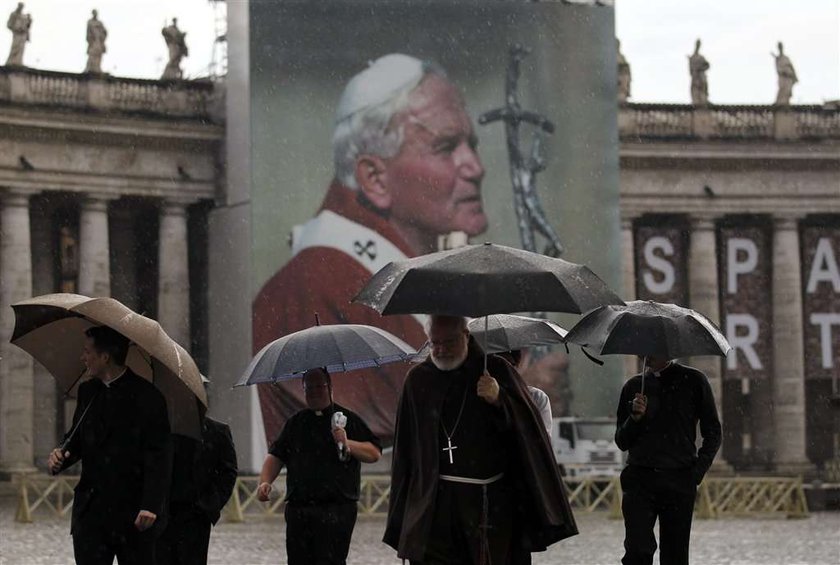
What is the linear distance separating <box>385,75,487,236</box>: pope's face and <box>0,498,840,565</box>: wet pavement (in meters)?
11.9

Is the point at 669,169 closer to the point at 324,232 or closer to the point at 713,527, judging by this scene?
the point at 324,232

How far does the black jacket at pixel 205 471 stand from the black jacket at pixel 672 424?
8.34ft

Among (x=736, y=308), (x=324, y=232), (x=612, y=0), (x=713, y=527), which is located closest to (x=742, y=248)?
(x=736, y=308)

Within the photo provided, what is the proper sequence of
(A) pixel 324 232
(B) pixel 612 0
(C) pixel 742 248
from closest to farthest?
(A) pixel 324 232 → (B) pixel 612 0 → (C) pixel 742 248

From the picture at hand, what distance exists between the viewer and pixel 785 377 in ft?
178

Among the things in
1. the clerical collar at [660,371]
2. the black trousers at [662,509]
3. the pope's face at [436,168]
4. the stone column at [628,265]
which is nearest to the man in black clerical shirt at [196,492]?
the black trousers at [662,509]

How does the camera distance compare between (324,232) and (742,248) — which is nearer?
(324,232)

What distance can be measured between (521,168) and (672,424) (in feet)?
121

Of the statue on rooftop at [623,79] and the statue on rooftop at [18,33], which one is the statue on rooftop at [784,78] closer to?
the statue on rooftop at [623,79]

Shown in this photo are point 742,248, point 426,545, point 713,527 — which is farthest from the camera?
point 742,248

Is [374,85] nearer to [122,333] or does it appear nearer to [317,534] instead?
[317,534]

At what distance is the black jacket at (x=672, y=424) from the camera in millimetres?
12273

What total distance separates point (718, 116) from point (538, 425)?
46.6 m

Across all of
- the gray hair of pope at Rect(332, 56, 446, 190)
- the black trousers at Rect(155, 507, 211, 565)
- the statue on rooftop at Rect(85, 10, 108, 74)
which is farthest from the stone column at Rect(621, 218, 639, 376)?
the black trousers at Rect(155, 507, 211, 565)
